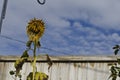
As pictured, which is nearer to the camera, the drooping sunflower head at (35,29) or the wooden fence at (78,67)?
the drooping sunflower head at (35,29)

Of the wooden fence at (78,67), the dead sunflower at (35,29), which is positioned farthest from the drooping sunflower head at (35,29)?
the wooden fence at (78,67)

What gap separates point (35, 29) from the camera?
6.48ft

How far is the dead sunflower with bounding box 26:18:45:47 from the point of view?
1.99 metres

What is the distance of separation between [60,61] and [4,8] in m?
1.26

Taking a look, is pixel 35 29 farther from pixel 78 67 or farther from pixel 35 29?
pixel 78 67

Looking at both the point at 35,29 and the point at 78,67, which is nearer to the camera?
the point at 35,29

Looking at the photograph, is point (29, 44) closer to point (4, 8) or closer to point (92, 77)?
point (92, 77)

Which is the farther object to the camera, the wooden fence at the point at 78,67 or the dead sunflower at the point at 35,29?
the wooden fence at the point at 78,67

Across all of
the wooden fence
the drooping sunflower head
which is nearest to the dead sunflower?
the drooping sunflower head

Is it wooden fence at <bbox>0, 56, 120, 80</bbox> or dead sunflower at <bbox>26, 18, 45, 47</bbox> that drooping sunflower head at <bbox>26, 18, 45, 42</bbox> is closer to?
dead sunflower at <bbox>26, 18, 45, 47</bbox>

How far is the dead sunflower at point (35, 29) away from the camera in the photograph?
78.4 inches

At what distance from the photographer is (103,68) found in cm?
552

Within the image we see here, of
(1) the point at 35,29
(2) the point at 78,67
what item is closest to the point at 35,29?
(1) the point at 35,29

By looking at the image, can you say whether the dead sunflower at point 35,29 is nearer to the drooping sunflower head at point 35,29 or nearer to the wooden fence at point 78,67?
the drooping sunflower head at point 35,29
